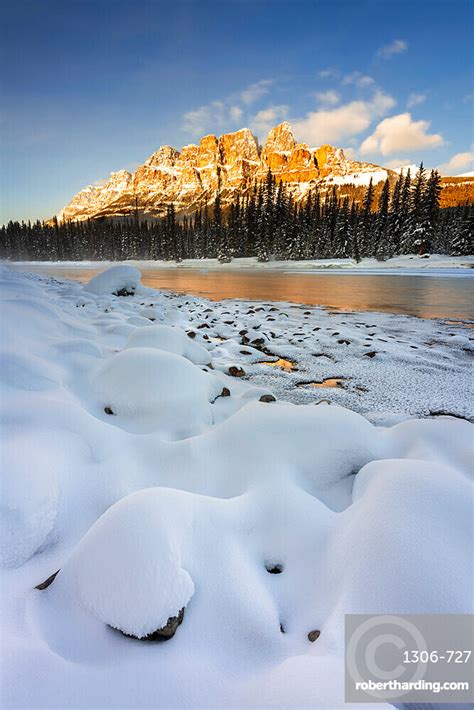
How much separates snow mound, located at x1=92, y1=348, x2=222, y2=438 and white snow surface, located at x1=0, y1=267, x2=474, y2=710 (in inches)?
0.6

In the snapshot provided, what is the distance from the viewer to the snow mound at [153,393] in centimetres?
271

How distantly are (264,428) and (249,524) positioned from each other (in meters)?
0.77

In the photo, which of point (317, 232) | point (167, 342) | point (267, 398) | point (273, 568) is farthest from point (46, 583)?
point (317, 232)

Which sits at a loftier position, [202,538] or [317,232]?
[317,232]

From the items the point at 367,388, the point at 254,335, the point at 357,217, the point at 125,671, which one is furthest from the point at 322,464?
the point at 357,217

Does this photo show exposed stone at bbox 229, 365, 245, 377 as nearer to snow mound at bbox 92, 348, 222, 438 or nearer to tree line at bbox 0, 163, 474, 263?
snow mound at bbox 92, 348, 222, 438

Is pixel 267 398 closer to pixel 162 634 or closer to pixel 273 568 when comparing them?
pixel 273 568

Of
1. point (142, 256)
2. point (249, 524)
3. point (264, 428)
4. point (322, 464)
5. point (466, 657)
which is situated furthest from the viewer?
point (142, 256)

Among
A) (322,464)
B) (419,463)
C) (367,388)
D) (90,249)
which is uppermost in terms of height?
(90,249)

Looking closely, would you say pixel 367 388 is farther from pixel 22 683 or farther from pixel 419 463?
pixel 22 683

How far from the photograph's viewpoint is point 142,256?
77.1 meters

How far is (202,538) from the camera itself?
1.36 metres

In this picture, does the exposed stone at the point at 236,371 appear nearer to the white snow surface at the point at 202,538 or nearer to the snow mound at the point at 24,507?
the white snow surface at the point at 202,538

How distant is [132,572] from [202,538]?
0.35 metres
